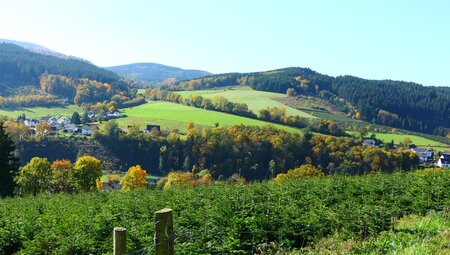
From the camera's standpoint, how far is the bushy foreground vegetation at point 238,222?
11258mm

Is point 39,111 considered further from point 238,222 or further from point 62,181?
point 238,222

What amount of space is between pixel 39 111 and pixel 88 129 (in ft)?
116

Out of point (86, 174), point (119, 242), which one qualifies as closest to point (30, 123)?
point (86, 174)

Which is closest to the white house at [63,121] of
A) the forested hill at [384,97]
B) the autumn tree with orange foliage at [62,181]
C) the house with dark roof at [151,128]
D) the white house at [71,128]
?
the white house at [71,128]

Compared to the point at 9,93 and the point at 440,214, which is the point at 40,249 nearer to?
the point at 440,214

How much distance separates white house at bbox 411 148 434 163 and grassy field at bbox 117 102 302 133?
28.4 meters

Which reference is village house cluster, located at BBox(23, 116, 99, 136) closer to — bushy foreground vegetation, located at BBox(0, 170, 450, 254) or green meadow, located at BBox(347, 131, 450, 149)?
green meadow, located at BBox(347, 131, 450, 149)

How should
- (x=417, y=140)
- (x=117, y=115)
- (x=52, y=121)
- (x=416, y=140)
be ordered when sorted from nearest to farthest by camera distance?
(x=416, y=140)
(x=417, y=140)
(x=52, y=121)
(x=117, y=115)

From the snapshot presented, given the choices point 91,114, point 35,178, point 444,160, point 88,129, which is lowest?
point 88,129

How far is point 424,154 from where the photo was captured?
94188 millimetres

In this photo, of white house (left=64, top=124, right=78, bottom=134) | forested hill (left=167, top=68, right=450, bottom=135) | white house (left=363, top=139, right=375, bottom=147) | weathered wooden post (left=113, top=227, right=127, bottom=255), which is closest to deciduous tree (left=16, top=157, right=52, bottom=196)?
weathered wooden post (left=113, top=227, right=127, bottom=255)

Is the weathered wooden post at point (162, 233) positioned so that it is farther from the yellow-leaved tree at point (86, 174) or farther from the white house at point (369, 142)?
the white house at point (369, 142)

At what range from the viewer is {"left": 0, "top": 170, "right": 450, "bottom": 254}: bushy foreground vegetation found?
443 inches

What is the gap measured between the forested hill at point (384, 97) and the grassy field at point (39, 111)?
8189 cm
